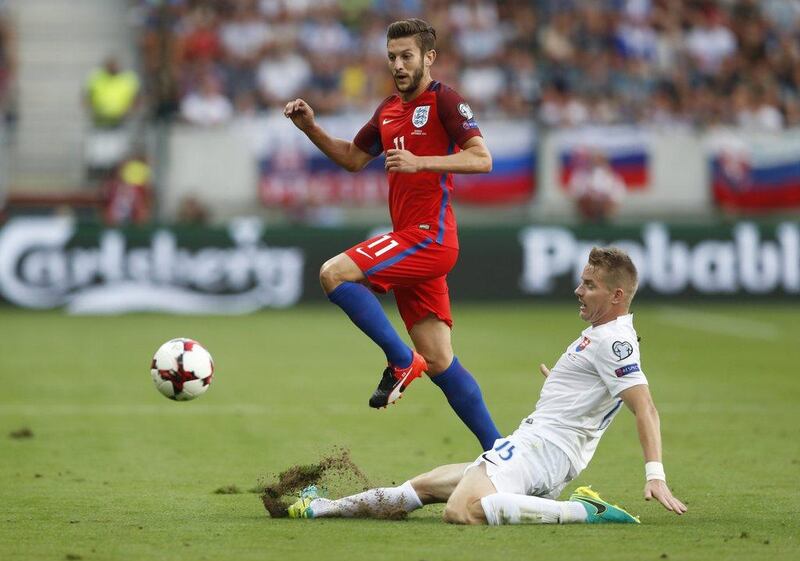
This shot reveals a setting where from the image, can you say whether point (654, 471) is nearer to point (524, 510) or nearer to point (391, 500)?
point (524, 510)

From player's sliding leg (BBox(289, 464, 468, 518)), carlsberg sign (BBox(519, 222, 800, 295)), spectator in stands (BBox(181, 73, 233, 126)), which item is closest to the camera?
player's sliding leg (BBox(289, 464, 468, 518))

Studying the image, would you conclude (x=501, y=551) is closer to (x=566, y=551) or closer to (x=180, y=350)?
(x=566, y=551)

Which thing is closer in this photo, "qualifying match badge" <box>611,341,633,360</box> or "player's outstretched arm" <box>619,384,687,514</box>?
"player's outstretched arm" <box>619,384,687,514</box>

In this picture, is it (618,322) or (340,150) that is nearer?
(618,322)

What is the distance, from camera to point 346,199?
24.4m

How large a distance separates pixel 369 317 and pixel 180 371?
1177 mm

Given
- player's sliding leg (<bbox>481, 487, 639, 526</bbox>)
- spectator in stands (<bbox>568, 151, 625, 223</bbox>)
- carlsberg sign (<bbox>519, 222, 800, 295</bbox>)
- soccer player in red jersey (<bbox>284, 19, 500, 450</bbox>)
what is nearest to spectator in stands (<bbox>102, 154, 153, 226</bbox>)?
carlsberg sign (<bbox>519, 222, 800, 295</bbox>)

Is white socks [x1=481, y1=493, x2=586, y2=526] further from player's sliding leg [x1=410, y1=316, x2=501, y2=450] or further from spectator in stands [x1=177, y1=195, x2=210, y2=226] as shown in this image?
spectator in stands [x1=177, y1=195, x2=210, y2=226]

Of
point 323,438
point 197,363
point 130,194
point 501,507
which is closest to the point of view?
point 501,507

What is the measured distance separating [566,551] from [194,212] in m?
17.2

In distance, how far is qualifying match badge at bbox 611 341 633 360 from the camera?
6.68 m

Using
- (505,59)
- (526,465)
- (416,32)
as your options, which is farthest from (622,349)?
(505,59)

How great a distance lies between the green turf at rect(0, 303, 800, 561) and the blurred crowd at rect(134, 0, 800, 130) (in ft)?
17.8

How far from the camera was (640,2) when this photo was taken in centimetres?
2709
